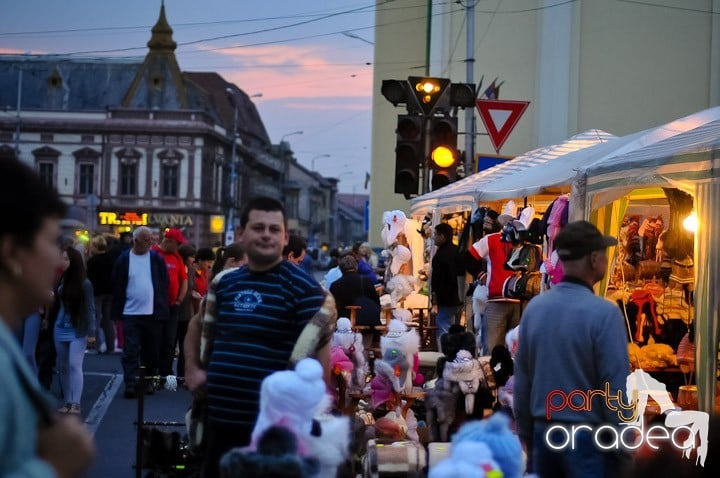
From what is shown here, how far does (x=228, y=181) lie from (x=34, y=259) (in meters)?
91.0

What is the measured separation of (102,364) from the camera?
54.0 feet

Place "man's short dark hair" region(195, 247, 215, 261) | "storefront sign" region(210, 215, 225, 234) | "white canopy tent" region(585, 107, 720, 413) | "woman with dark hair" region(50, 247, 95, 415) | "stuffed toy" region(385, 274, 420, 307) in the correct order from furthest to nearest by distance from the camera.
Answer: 1. "storefront sign" region(210, 215, 225, 234)
2. "stuffed toy" region(385, 274, 420, 307)
3. "man's short dark hair" region(195, 247, 215, 261)
4. "woman with dark hair" region(50, 247, 95, 415)
5. "white canopy tent" region(585, 107, 720, 413)

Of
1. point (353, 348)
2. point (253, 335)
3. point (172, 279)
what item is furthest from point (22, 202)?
point (172, 279)

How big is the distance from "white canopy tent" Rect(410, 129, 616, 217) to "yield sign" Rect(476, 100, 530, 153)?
478 mm

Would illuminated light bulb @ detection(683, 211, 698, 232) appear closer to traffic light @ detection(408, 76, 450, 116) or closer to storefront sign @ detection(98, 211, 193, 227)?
traffic light @ detection(408, 76, 450, 116)

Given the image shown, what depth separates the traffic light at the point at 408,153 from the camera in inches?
562

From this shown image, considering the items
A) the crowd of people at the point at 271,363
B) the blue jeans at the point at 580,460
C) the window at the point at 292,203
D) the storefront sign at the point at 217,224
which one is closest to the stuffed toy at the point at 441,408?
the crowd of people at the point at 271,363

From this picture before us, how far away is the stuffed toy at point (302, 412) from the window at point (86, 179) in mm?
80340

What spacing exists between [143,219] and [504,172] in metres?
68.5

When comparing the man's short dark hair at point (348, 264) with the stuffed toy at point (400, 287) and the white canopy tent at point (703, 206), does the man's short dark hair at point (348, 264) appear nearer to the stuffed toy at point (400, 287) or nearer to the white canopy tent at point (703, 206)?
the stuffed toy at point (400, 287)

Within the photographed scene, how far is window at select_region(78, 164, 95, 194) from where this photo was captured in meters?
82.6

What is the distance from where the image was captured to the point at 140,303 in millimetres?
13062

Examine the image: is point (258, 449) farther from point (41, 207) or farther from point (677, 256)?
point (677, 256)

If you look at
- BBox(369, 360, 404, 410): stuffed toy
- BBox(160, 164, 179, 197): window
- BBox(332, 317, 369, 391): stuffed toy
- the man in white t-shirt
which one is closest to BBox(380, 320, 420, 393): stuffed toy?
BBox(369, 360, 404, 410): stuffed toy
